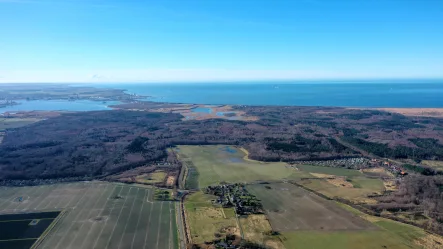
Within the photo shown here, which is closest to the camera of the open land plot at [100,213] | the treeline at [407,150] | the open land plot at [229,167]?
the open land plot at [100,213]

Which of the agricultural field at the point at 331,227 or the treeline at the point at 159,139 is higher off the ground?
the treeline at the point at 159,139

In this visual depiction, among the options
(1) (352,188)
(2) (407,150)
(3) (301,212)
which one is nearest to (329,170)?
(1) (352,188)

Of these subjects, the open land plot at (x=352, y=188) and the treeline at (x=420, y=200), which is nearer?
the treeline at (x=420, y=200)

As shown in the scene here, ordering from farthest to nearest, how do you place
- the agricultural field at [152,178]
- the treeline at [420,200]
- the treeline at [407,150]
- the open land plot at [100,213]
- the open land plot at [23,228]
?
1. the treeline at [407,150]
2. the agricultural field at [152,178]
3. the treeline at [420,200]
4. the open land plot at [100,213]
5. the open land plot at [23,228]

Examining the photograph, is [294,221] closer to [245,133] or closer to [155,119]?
[245,133]

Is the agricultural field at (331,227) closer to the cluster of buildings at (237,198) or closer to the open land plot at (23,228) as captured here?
the cluster of buildings at (237,198)

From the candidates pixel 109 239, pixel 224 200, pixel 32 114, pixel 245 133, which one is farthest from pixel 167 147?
pixel 32 114

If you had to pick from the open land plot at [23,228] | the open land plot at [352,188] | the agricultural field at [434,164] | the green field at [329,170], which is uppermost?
the agricultural field at [434,164]

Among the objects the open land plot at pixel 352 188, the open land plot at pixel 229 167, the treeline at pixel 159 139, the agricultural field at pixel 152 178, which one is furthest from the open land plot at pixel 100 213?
the open land plot at pixel 352 188
